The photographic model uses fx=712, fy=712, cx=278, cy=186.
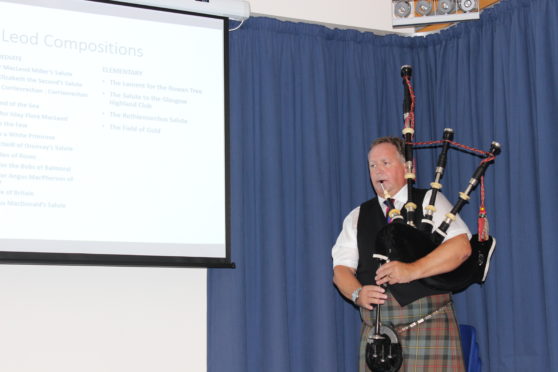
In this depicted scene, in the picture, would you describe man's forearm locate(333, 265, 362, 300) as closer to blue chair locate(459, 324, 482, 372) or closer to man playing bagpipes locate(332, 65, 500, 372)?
man playing bagpipes locate(332, 65, 500, 372)

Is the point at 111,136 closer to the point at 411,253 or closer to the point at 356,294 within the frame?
the point at 356,294

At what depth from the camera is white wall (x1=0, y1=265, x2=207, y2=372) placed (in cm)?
324

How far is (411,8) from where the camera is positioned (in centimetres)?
399

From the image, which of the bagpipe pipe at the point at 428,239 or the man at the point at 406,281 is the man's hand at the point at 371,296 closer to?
the man at the point at 406,281

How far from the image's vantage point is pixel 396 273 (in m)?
3.01

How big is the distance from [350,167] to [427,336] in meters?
1.21

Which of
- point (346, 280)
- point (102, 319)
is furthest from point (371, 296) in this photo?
point (102, 319)

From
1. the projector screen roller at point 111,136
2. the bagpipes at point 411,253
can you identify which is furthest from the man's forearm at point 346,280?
the projector screen roller at point 111,136

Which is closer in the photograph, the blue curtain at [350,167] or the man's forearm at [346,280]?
the man's forearm at [346,280]

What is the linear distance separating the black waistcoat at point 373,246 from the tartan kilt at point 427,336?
31 mm

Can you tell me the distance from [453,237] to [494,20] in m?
1.35

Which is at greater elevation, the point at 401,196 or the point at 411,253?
the point at 401,196

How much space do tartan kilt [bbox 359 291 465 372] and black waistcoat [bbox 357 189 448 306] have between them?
3 centimetres

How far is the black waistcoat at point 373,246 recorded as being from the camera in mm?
3100
